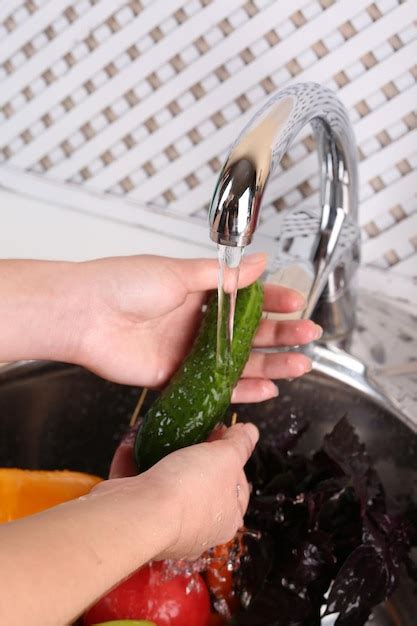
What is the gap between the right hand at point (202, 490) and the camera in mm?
656

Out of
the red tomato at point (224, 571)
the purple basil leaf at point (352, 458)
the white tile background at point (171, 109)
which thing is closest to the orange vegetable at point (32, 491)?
the red tomato at point (224, 571)

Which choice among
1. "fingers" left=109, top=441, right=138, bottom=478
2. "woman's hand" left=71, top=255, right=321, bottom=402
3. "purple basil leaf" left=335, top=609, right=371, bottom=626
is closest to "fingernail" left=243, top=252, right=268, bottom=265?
"woman's hand" left=71, top=255, right=321, bottom=402

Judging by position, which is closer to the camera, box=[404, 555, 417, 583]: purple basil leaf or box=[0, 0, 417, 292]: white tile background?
box=[404, 555, 417, 583]: purple basil leaf

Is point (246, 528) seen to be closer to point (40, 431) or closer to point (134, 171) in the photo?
point (40, 431)

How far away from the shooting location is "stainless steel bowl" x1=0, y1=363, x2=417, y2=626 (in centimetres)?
98

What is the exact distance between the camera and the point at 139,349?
920mm

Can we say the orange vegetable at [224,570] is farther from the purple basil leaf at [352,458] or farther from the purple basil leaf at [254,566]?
the purple basil leaf at [352,458]

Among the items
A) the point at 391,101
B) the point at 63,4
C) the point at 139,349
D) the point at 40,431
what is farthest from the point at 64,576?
the point at 63,4

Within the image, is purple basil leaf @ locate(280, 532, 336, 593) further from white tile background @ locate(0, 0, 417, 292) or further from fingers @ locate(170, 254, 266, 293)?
white tile background @ locate(0, 0, 417, 292)

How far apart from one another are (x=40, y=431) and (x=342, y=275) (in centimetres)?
41

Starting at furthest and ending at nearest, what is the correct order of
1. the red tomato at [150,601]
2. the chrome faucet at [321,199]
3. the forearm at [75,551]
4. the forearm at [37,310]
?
the forearm at [37,310] → the red tomato at [150,601] → the chrome faucet at [321,199] → the forearm at [75,551]

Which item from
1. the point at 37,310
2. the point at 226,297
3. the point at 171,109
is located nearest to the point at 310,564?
the point at 226,297

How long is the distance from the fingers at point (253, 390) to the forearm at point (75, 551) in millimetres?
305

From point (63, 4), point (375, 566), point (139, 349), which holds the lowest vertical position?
point (375, 566)
